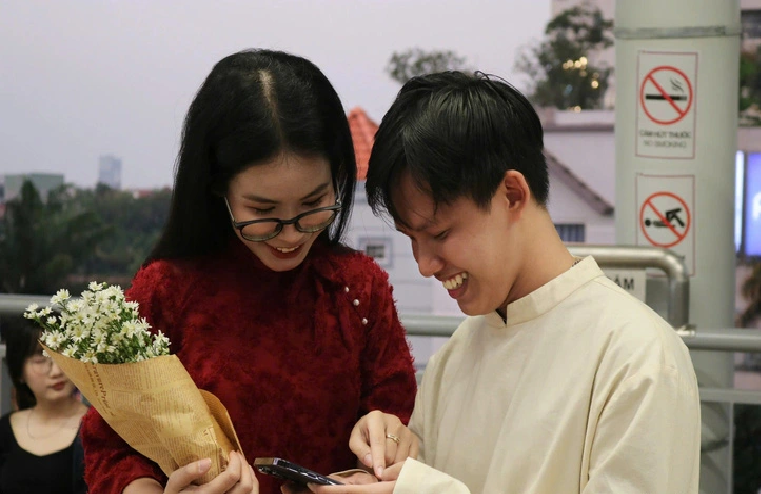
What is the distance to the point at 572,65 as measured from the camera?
5.44 meters

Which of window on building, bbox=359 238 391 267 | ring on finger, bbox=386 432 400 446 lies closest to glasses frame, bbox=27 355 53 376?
window on building, bbox=359 238 391 267

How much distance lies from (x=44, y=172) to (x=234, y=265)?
14.4 feet

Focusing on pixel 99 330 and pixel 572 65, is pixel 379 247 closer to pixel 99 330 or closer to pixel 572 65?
pixel 572 65

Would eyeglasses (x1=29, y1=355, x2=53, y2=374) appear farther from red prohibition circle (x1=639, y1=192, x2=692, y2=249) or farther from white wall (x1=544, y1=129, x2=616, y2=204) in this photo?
white wall (x1=544, y1=129, x2=616, y2=204)

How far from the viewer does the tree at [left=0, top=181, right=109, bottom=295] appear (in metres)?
6.07

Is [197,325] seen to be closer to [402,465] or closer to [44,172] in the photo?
[402,465]

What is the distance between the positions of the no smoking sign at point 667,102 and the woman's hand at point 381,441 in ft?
6.36

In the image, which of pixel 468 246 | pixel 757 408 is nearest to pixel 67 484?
pixel 757 408

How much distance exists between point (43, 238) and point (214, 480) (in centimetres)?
475

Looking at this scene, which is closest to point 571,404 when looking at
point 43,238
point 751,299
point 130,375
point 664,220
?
point 130,375

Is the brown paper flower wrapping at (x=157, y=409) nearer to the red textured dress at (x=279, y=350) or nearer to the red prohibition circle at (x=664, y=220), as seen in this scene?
the red textured dress at (x=279, y=350)

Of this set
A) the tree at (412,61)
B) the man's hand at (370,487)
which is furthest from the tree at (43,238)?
the man's hand at (370,487)

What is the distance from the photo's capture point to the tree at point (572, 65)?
538 cm

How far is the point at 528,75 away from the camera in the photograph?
17.8ft
